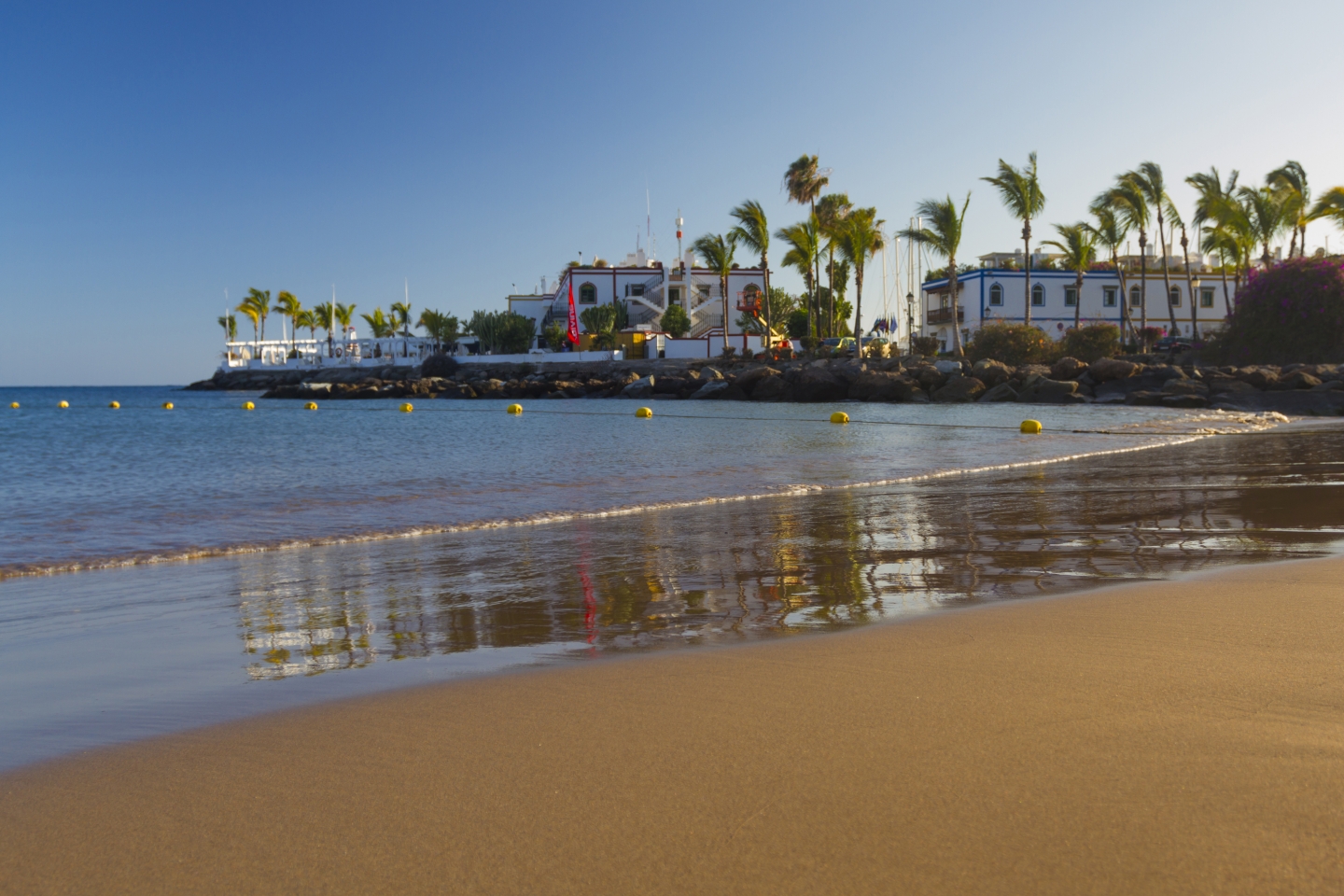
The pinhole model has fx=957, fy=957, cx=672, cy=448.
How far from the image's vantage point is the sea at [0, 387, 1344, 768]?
3984mm

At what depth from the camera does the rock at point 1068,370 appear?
37.1 metres

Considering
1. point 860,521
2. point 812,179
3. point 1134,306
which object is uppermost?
point 812,179

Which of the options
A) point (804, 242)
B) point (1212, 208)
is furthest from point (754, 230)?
point (1212, 208)

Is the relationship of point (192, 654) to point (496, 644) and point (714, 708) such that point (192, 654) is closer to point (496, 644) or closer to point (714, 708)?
point (496, 644)

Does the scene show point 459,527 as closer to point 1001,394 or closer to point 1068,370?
point 1001,394

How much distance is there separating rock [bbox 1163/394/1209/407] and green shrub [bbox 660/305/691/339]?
3965cm

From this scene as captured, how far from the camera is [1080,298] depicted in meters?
59.9

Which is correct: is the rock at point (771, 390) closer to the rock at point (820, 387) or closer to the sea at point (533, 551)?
the rock at point (820, 387)

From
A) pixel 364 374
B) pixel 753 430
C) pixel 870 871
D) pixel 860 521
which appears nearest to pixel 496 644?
pixel 870 871

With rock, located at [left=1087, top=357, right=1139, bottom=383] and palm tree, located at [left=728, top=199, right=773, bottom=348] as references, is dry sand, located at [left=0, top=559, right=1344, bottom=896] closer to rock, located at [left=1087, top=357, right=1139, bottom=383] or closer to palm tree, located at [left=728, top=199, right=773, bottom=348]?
rock, located at [left=1087, top=357, right=1139, bottom=383]

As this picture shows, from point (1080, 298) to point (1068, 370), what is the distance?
84.4 feet

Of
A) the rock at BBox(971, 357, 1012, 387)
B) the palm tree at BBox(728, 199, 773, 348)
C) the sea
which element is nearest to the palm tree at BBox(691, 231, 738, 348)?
the palm tree at BBox(728, 199, 773, 348)

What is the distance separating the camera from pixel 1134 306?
6241 centimetres

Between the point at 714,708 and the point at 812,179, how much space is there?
5769 centimetres
